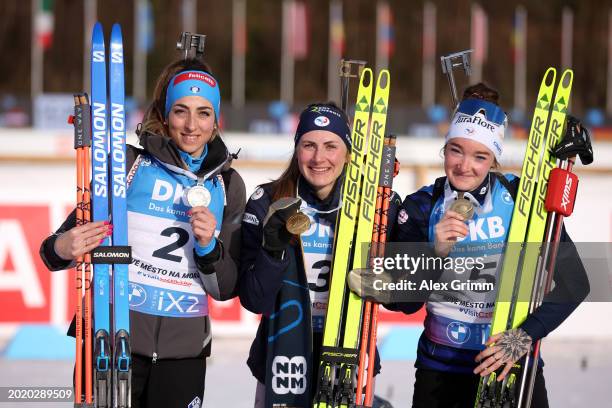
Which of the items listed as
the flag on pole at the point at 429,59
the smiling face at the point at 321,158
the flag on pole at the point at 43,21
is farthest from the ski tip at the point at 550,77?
the flag on pole at the point at 429,59

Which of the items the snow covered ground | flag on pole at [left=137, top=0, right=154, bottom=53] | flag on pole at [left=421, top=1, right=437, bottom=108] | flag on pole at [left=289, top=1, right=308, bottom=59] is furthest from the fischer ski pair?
flag on pole at [left=421, top=1, right=437, bottom=108]

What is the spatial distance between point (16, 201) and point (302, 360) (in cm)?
403

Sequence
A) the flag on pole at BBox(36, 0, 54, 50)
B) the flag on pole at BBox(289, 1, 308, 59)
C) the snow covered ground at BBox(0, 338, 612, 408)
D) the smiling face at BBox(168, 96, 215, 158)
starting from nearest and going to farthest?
the smiling face at BBox(168, 96, 215, 158), the snow covered ground at BBox(0, 338, 612, 408), the flag on pole at BBox(36, 0, 54, 50), the flag on pole at BBox(289, 1, 308, 59)

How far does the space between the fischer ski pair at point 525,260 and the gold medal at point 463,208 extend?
23 centimetres

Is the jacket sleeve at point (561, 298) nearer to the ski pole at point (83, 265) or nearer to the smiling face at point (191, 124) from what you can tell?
the smiling face at point (191, 124)

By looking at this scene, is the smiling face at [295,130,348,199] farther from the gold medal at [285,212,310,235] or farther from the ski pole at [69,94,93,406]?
the ski pole at [69,94,93,406]

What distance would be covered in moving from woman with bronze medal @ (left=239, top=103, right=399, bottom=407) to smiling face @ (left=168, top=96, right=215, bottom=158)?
0.89 ft

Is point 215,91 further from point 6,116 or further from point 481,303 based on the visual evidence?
point 6,116

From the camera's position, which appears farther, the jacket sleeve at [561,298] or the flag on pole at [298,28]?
the flag on pole at [298,28]

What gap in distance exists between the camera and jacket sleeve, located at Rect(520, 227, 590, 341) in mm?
3273

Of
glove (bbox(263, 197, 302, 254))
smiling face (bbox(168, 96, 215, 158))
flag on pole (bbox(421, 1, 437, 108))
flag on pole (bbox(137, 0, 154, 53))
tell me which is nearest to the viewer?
glove (bbox(263, 197, 302, 254))

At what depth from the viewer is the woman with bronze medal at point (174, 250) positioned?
130 inches

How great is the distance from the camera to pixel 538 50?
36531 mm

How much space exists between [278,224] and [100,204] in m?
0.65
